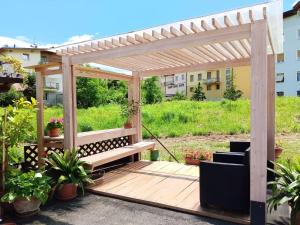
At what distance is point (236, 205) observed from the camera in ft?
10.4

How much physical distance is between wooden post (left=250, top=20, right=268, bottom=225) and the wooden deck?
0.96 feet

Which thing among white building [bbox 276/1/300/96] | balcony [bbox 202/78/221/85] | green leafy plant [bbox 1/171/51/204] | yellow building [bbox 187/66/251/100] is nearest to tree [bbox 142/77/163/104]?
yellow building [bbox 187/66/251/100]

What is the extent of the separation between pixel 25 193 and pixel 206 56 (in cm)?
379

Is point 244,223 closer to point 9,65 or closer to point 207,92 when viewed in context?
point 9,65

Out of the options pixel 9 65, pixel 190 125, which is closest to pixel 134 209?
pixel 9 65

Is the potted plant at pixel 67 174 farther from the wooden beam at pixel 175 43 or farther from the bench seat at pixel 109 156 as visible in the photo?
the wooden beam at pixel 175 43

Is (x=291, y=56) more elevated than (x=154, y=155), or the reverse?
(x=291, y=56)

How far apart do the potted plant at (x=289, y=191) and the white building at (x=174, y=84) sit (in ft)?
129

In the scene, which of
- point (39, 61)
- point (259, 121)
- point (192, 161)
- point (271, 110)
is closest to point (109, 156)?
point (192, 161)

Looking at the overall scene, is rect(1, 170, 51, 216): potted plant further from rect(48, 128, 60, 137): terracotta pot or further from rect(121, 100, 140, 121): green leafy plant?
rect(121, 100, 140, 121): green leafy plant

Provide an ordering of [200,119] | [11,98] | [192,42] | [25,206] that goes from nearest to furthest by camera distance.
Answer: [25,206] < [192,42] < [11,98] < [200,119]

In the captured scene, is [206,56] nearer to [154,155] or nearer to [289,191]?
[154,155]

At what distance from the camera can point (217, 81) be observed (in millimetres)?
38375

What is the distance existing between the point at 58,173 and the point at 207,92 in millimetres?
38078
